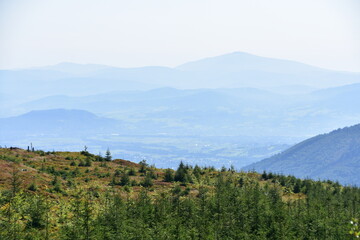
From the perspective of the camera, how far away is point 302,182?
3388 inches

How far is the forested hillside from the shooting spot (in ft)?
139

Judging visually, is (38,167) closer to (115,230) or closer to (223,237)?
(115,230)

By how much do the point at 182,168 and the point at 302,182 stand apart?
2351 centimetres

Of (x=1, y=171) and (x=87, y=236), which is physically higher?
(x=1, y=171)

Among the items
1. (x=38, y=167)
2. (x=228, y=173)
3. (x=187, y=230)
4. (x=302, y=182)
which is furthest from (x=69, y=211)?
(x=302, y=182)

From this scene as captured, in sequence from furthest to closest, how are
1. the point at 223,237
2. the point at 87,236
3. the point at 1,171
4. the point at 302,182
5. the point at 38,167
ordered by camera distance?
the point at 302,182 < the point at 38,167 < the point at 1,171 < the point at 223,237 < the point at 87,236

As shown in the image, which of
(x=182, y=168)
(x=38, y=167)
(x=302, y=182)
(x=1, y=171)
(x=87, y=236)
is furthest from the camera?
(x=302, y=182)

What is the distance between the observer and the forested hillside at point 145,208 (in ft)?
139

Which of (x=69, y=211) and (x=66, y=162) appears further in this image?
(x=66, y=162)

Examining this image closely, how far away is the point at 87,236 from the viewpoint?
127 ft

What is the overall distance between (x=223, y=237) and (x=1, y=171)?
110 feet

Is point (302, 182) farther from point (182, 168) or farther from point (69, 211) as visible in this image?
point (69, 211)

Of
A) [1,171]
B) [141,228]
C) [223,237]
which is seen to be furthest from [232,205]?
[1,171]

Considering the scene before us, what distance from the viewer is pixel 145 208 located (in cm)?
4988
